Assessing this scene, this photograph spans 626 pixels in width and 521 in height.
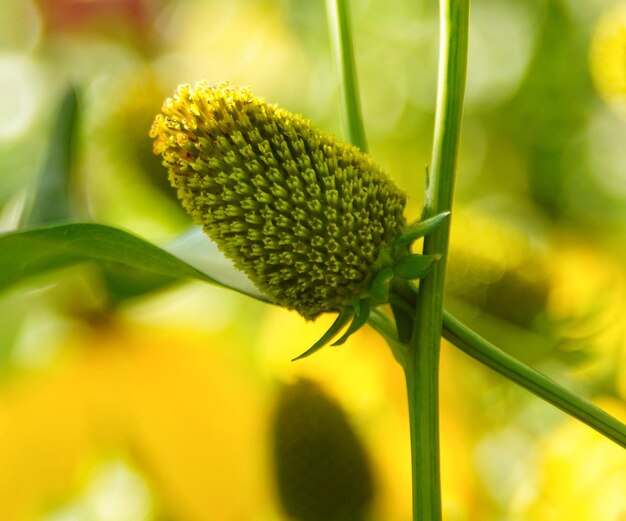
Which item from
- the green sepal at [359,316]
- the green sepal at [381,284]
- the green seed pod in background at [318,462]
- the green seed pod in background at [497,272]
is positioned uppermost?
the green sepal at [381,284]

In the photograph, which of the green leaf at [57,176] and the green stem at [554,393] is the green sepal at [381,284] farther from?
the green leaf at [57,176]

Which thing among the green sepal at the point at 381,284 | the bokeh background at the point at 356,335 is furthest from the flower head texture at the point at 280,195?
the bokeh background at the point at 356,335

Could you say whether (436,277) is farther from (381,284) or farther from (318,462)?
(318,462)

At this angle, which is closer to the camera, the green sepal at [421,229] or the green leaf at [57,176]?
the green sepal at [421,229]

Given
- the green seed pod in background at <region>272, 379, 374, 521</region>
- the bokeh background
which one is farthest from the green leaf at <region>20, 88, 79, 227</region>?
the green seed pod in background at <region>272, 379, 374, 521</region>

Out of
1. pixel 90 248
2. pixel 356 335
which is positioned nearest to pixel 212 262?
pixel 90 248

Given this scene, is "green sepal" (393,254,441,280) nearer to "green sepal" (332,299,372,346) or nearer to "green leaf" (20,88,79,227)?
"green sepal" (332,299,372,346)

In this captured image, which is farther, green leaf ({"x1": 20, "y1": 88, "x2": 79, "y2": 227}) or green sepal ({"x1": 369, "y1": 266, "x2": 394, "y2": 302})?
green leaf ({"x1": 20, "y1": 88, "x2": 79, "y2": 227})

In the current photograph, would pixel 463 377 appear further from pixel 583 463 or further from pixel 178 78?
pixel 178 78
